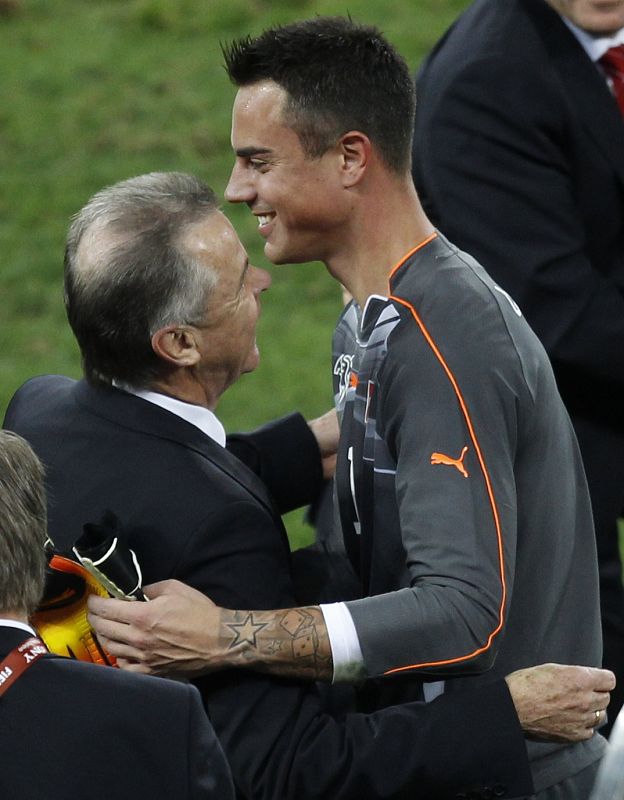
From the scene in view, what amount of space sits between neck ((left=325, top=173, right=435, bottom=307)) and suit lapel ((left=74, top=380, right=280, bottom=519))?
1.30 ft

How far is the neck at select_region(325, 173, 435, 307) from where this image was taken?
330 centimetres

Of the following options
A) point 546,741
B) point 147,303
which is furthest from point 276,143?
point 546,741

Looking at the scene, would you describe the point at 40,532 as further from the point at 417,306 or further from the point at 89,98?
the point at 89,98

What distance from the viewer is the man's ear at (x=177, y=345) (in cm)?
322

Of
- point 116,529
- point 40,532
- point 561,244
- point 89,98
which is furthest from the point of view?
point 89,98

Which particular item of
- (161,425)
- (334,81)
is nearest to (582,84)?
(334,81)

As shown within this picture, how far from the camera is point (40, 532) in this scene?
2.72 meters

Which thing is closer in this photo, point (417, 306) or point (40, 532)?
point (40, 532)

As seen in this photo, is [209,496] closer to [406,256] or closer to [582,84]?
[406,256]

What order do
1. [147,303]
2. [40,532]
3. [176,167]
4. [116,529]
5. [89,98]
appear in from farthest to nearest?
1. [89,98]
2. [176,167]
3. [147,303]
4. [116,529]
5. [40,532]

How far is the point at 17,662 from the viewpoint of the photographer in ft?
8.45

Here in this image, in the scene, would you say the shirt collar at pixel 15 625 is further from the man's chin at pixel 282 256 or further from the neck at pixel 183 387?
the man's chin at pixel 282 256

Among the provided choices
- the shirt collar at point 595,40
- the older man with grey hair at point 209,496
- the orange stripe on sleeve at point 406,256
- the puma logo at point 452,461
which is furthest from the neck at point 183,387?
the shirt collar at point 595,40

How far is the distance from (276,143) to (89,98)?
6661 mm
